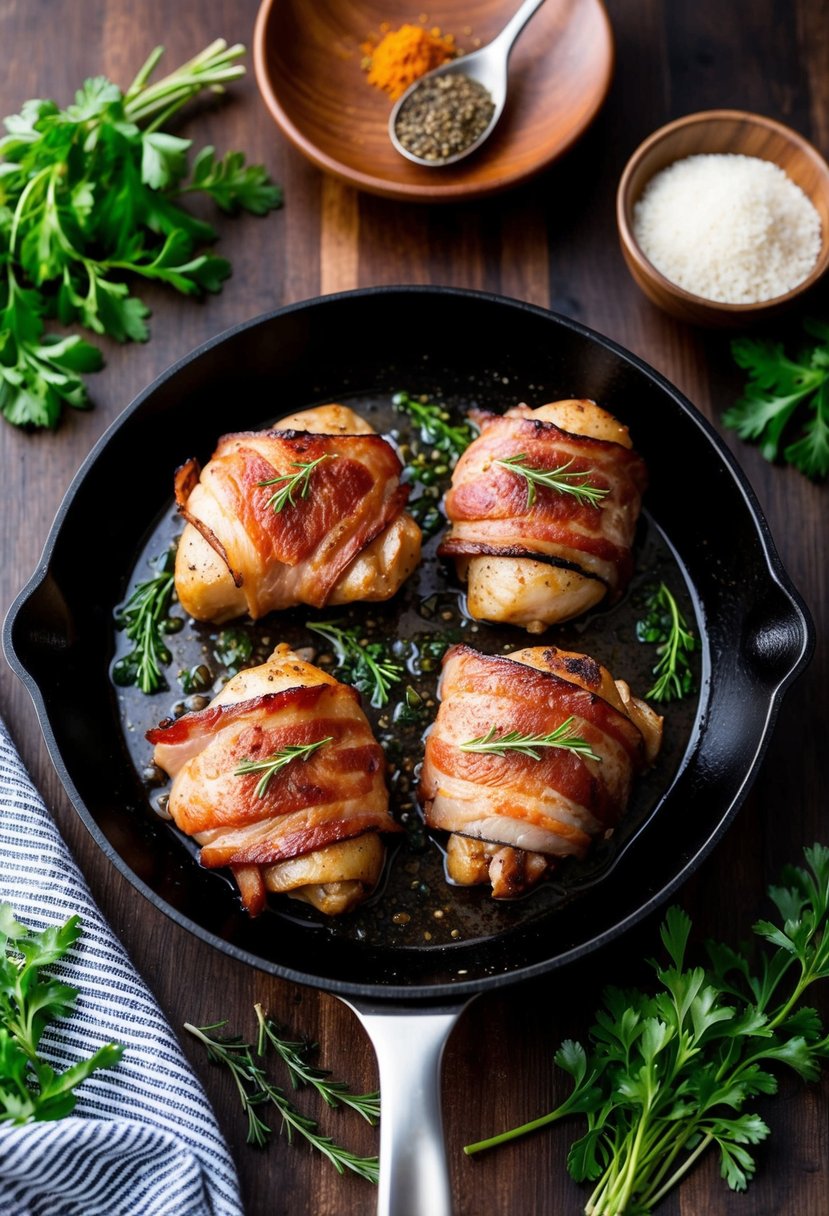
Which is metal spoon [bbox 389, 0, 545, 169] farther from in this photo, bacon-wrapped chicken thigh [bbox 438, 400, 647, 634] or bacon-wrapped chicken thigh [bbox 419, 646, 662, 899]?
bacon-wrapped chicken thigh [bbox 419, 646, 662, 899]

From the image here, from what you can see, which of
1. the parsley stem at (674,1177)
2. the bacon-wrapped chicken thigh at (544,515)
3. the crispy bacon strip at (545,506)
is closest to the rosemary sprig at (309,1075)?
the parsley stem at (674,1177)

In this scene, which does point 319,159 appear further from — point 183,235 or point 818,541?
point 818,541

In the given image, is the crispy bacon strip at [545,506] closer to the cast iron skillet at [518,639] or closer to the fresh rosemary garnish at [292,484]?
the cast iron skillet at [518,639]

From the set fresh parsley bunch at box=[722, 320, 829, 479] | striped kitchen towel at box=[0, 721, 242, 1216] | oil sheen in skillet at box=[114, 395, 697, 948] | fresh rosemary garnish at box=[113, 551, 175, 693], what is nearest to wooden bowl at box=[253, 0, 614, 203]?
fresh parsley bunch at box=[722, 320, 829, 479]

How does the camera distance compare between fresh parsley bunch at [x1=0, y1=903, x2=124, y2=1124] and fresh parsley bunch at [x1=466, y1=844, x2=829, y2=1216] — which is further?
fresh parsley bunch at [x1=466, y1=844, x2=829, y2=1216]

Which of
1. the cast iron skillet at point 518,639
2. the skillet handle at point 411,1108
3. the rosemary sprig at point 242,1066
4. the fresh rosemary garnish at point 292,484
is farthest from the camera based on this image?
the fresh rosemary garnish at point 292,484

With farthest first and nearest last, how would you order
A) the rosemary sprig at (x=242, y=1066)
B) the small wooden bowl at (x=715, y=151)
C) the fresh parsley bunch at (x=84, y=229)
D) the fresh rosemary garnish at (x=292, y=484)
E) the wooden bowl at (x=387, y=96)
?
the wooden bowl at (x=387, y=96), the fresh parsley bunch at (x=84, y=229), the small wooden bowl at (x=715, y=151), the fresh rosemary garnish at (x=292, y=484), the rosemary sprig at (x=242, y=1066)

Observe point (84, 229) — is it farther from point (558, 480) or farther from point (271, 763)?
point (271, 763)
